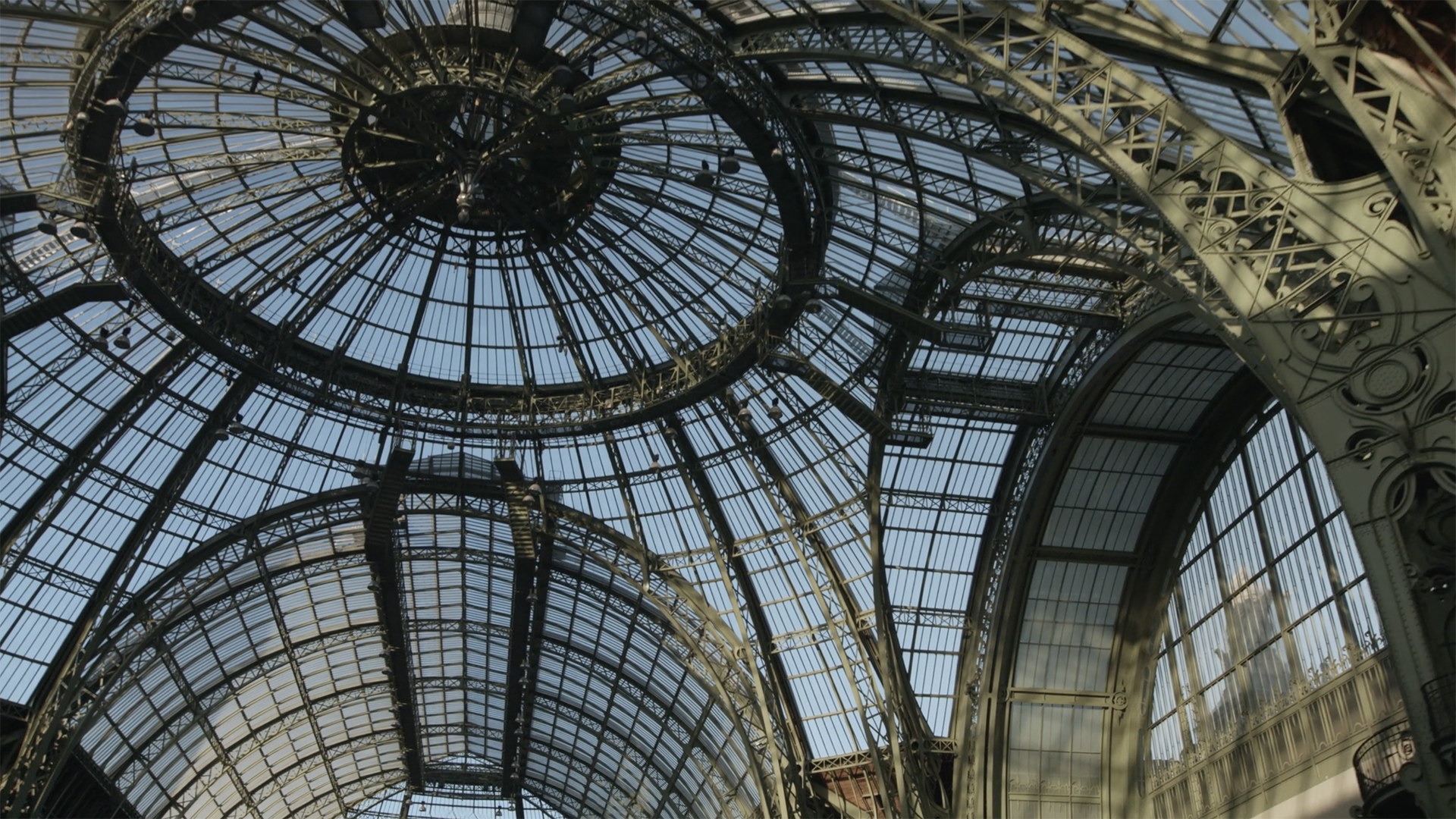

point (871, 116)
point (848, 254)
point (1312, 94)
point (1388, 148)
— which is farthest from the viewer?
point (848, 254)

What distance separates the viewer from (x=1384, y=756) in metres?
24.0

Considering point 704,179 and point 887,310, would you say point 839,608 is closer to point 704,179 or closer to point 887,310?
point 887,310

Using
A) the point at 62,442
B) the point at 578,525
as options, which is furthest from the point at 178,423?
the point at 578,525

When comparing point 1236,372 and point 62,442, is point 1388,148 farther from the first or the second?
point 62,442

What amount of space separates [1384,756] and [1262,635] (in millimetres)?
11320

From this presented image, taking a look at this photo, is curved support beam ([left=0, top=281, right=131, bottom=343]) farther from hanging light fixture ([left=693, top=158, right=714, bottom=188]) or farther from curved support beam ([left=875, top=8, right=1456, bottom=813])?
curved support beam ([left=875, top=8, right=1456, bottom=813])

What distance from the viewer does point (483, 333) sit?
124ft

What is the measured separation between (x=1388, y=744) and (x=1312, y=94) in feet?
55.2

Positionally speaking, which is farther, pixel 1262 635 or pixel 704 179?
pixel 1262 635

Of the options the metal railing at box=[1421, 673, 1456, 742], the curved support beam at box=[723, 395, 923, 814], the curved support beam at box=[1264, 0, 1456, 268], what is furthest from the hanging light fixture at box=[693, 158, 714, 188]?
the metal railing at box=[1421, 673, 1456, 742]

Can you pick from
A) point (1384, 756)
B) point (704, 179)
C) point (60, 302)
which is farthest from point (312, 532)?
point (1384, 756)

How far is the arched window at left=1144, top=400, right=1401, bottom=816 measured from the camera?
3142cm

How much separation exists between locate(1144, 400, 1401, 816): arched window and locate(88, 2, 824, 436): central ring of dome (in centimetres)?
1437

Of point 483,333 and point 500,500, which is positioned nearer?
point 483,333
